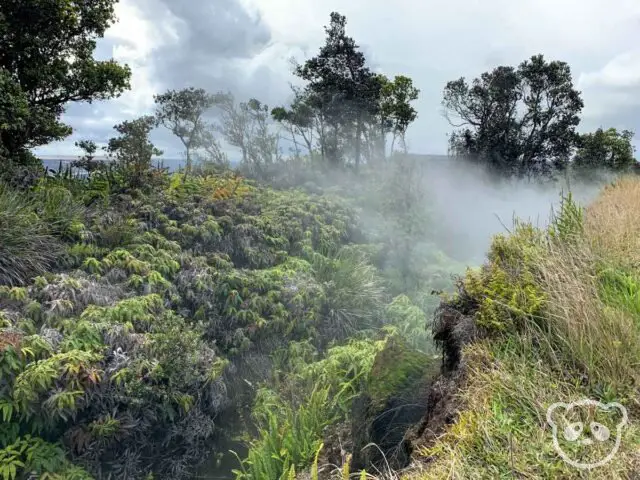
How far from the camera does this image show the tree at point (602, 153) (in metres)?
18.8

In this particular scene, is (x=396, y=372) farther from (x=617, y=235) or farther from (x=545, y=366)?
(x=617, y=235)

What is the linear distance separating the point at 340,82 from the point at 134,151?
7018mm

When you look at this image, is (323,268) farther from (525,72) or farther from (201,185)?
(525,72)

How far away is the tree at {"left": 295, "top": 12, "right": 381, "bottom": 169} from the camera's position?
13781 mm

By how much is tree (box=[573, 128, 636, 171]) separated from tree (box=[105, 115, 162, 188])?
16.5m

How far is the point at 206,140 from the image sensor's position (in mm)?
13422

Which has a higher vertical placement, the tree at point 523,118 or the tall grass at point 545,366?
→ the tree at point 523,118

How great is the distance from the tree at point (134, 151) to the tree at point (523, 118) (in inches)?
476

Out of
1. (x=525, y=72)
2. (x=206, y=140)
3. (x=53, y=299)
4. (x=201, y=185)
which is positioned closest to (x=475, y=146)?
(x=525, y=72)

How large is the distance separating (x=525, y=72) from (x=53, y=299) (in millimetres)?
17280

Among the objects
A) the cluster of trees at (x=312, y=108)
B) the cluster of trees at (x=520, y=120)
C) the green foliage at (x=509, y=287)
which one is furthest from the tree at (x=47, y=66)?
the cluster of trees at (x=520, y=120)

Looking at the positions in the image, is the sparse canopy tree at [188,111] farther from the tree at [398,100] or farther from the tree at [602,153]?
the tree at [602,153]

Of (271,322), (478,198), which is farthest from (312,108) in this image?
(271,322)

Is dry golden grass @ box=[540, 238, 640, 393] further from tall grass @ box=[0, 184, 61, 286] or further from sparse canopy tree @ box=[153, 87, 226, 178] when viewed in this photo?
sparse canopy tree @ box=[153, 87, 226, 178]
